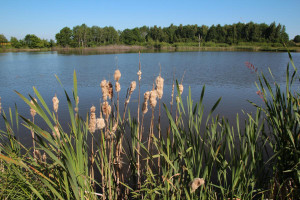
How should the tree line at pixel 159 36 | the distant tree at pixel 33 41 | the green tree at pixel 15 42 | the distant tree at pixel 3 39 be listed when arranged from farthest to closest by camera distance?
the distant tree at pixel 33 41, the green tree at pixel 15 42, the distant tree at pixel 3 39, the tree line at pixel 159 36

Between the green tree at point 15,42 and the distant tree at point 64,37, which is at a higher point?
the distant tree at point 64,37

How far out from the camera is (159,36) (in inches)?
2899

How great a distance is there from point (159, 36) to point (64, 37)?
32.0 metres

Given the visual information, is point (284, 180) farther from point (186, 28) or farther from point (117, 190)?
point (186, 28)

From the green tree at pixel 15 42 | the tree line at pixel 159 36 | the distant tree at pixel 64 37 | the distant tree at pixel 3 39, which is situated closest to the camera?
the tree line at pixel 159 36

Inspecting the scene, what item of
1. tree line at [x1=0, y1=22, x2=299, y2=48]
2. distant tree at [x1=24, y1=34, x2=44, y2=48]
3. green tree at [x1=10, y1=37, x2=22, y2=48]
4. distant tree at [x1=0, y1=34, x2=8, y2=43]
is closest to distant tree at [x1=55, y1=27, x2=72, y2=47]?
tree line at [x1=0, y1=22, x2=299, y2=48]

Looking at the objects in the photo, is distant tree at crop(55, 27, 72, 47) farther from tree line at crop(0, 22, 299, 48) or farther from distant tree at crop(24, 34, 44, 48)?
distant tree at crop(24, 34, 44, 48)

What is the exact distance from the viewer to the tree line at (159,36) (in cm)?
5922

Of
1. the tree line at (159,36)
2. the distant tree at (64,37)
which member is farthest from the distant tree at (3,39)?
the distant tree at (64,37)

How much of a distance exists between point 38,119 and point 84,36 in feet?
226

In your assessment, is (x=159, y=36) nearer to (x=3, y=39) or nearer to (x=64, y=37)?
(x=64, y=37)

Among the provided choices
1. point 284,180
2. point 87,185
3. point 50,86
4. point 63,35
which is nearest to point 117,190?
point 87,185

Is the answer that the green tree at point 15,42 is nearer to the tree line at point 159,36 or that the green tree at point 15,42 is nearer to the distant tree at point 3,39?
the tree line at point 159,36

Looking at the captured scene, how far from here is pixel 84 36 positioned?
68562mm
